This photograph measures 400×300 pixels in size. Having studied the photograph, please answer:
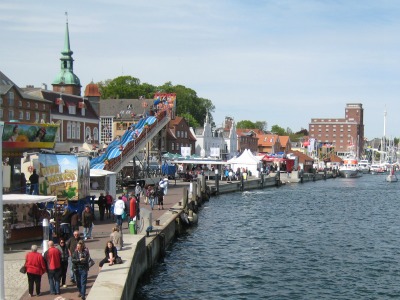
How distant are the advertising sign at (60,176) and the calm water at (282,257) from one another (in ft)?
19.7

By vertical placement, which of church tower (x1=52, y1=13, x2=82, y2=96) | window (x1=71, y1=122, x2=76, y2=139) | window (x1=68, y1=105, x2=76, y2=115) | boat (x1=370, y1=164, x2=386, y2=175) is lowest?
boat (x1=370, y1=164, x2=386, y2=175)

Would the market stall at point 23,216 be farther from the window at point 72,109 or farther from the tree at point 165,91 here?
the tree at point 165,91

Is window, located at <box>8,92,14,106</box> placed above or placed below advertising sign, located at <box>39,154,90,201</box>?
above

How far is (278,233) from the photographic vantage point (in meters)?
39.3

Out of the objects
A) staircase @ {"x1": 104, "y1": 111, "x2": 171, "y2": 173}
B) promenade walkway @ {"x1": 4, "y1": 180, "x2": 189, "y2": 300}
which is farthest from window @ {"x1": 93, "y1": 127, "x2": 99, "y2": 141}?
promenade walkway @ {"x1": 4, "y1": 180, "x2": 189, "y2": 300}

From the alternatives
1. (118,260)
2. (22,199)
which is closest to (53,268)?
(118,260)

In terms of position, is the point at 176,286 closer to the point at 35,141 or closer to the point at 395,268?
the point at 395,268

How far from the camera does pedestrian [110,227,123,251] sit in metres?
21.4

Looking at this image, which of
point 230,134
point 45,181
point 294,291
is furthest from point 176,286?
point 230,134

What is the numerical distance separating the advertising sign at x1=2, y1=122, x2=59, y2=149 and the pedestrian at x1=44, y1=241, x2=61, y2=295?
15184 millimetres

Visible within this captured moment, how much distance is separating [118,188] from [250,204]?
46.1ft

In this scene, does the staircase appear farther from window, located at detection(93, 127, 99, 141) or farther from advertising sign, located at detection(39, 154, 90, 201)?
window, located at detection(93, 127, 99, 141)

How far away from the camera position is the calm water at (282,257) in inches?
945

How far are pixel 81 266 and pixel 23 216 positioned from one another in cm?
944
